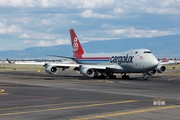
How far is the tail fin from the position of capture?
228 ft

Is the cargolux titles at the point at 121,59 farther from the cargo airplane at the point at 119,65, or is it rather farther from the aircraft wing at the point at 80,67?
the aircraft wing at the point at 80,67

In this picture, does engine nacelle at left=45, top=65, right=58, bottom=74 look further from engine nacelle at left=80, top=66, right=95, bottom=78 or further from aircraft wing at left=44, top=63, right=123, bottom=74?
engine nacelle at left=80, top=66, right=95, bottom=78

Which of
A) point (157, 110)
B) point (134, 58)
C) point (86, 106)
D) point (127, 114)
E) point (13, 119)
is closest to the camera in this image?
point (13, 119)

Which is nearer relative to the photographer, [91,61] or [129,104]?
[129,104]

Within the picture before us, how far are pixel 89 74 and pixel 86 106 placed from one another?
34613 millimetres

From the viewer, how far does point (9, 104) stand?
22.6 metres

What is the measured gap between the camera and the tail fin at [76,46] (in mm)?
69562

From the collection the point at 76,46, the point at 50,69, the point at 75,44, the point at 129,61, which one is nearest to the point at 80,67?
the point at 50,69

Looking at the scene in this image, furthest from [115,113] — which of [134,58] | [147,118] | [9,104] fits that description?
[134,58]

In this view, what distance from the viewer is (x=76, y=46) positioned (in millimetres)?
70062

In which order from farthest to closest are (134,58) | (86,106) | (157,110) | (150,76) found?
1. (150,76)
2. (134,58)
3. (86,106)
4. (157,110)

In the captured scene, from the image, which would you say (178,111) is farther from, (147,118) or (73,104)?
(73,104)

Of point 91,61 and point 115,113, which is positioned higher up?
point 91,61

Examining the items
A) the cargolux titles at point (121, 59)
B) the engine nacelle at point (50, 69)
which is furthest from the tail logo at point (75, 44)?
the engine nacelle at point (50, 69)
